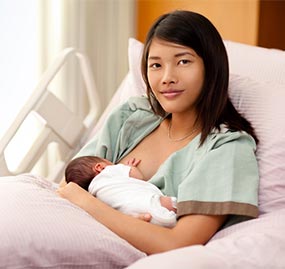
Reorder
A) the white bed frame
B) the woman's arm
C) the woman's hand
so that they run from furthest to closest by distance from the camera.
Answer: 1. the white bed frame
2. the woman's hand
3. the woman's arm

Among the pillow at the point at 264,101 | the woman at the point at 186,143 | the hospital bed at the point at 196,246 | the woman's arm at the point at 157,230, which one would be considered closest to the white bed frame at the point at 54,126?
the hospital bed at the point at 196,246

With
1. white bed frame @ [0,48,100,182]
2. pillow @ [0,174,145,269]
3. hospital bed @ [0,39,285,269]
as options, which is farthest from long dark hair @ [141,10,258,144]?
white bed frame @ [0,48,100,182]

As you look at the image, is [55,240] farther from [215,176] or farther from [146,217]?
[215,176]

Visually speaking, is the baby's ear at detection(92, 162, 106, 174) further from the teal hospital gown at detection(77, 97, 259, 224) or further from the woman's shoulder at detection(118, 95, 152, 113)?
the woman's shoulder at detection(118, 95, 152, 113)

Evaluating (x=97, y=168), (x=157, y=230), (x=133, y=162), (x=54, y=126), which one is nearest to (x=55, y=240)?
(x=157, y=230)

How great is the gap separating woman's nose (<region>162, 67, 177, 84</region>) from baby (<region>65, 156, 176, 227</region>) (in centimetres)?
26

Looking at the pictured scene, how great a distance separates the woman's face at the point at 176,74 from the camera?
1.95 metres

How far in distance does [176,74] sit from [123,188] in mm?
333

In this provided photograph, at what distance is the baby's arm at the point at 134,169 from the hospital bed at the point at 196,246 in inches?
8.8

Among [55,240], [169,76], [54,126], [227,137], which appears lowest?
[54,126]

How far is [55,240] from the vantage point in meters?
1.63

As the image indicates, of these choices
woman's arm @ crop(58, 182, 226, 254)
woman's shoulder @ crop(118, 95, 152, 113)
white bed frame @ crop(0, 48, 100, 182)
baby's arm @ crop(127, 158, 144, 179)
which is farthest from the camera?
white bed frame @ crop(0, 48, 100, 182)

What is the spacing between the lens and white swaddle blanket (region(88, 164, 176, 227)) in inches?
72.4

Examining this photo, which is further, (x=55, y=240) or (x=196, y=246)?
(x=55, y=240)
